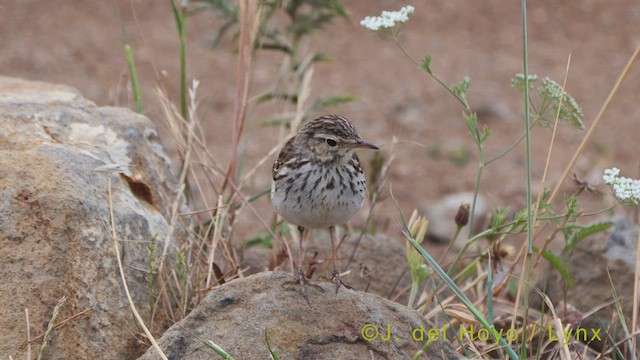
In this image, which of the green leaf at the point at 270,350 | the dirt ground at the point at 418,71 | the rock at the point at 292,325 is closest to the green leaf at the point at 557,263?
the rock at the point at 292,325

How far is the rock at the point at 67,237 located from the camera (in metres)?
4.22

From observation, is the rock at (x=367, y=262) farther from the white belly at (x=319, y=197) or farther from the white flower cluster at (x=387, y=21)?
the white flower cluster at (x=387, y=21)

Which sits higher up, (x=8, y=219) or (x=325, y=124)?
(x=325, y=124)

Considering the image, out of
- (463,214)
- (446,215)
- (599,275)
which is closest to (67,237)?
(463,214)

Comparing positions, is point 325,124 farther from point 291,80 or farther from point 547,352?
point 291,80

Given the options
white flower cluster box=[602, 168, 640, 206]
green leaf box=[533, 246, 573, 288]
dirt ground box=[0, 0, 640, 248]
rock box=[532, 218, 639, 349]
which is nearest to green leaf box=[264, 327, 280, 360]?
white flower cluster box=[602, 168, 640, 206]

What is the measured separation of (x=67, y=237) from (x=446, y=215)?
4.65 metres

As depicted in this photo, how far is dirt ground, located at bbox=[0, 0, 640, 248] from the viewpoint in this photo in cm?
931

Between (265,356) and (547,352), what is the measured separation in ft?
5.59

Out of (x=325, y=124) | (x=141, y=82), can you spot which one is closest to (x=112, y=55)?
(x=141, y=82)

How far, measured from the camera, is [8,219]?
430 centimetres

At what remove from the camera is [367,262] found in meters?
5.87

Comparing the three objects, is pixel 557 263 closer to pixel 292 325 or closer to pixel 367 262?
pixel 367 262

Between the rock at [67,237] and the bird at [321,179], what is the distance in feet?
2.36
